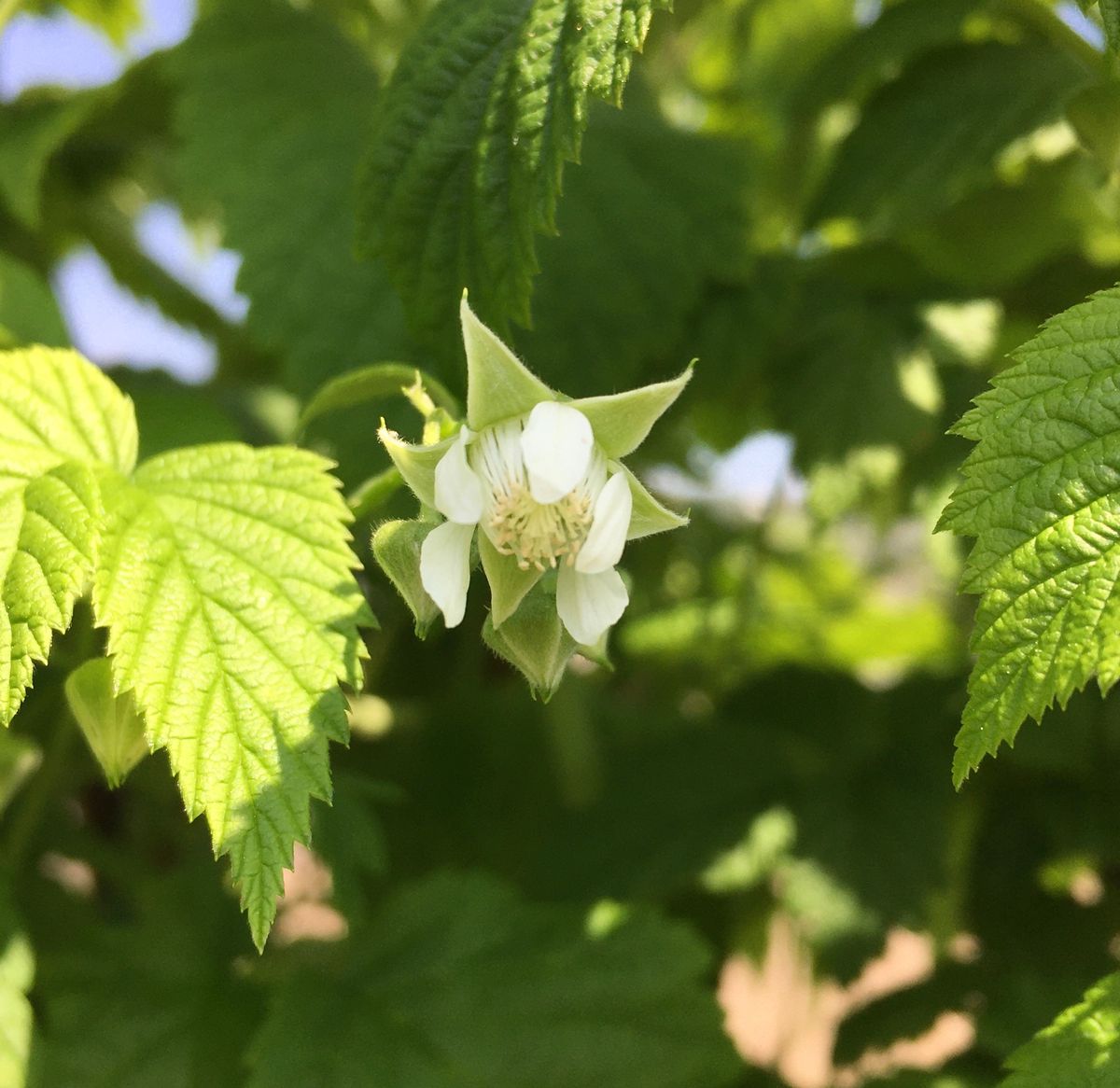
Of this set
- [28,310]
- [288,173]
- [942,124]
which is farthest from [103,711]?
[942,124]

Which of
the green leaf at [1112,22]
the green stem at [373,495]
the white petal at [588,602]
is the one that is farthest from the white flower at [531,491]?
the green leaf at [1112,22]

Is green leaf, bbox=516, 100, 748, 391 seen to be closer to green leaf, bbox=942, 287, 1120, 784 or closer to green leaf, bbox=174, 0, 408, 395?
green leaf, bbox=174, 0, 408, 395

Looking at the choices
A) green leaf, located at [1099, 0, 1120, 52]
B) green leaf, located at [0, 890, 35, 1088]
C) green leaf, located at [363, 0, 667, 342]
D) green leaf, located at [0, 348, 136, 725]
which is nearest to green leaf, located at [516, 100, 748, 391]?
green leaf, located at [363, 0, 667, 342]

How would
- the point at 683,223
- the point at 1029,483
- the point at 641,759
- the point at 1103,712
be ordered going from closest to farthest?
1. the point at 1029,483
2. the point at 683,223
3. the point at 1103,712
4. the point at 641,759

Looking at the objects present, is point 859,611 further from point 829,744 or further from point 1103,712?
point 1103,712

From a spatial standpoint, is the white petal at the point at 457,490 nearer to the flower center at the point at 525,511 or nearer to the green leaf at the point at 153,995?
the flower center at the point at 525,511

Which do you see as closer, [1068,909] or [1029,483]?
[1029,483]

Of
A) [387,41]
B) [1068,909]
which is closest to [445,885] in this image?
[1068,909]
